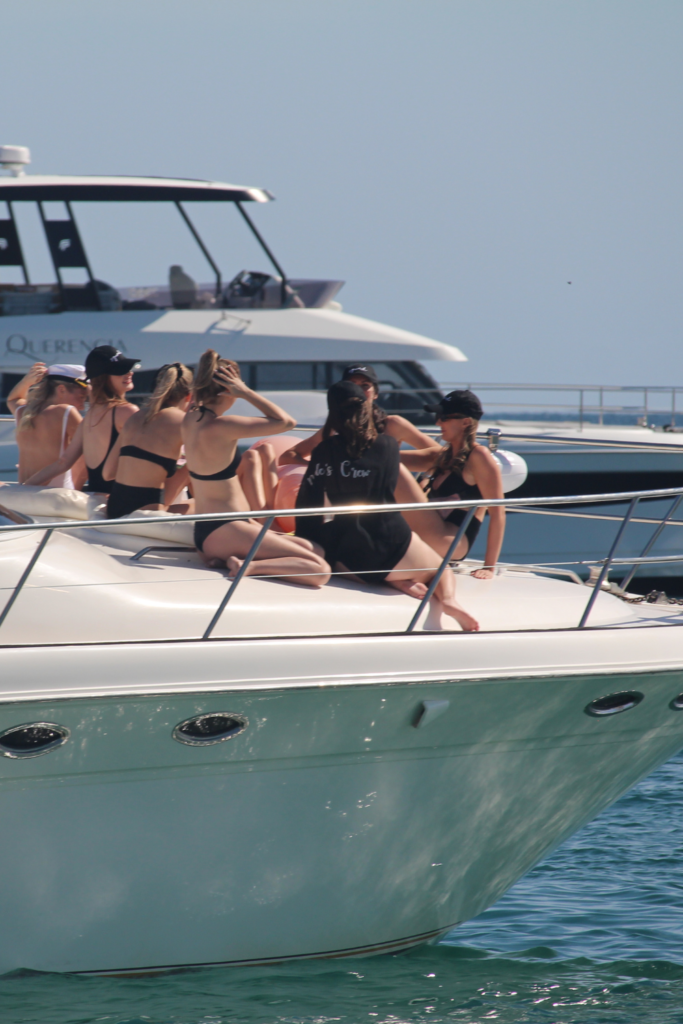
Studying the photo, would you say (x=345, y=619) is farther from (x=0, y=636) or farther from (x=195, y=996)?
(x=195, y=996)

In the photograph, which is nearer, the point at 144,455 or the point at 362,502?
the point at 362,502

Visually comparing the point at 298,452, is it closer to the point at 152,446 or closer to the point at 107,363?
the point at 152,446

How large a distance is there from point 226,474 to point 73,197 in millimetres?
8253

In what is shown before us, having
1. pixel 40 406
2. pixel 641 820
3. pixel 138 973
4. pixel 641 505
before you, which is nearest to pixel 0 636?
pixel 138 973

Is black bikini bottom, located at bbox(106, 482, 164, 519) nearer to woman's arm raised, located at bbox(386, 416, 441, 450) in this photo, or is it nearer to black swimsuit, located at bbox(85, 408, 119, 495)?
black swimsuit, located at bbox(85, 408, 119, 495)

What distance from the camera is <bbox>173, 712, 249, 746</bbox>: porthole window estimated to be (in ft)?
12.6

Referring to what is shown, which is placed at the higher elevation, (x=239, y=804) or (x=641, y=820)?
(x=239, y=804)

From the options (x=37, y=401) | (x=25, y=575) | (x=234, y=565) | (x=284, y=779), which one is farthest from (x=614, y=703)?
(x=37, y=401)

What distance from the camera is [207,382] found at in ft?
13.9

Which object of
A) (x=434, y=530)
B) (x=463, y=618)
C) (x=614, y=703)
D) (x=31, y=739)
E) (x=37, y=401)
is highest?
(x=37, y=401)

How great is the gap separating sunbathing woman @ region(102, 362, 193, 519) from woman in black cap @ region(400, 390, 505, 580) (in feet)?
3.44

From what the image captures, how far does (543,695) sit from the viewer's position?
13.8ft

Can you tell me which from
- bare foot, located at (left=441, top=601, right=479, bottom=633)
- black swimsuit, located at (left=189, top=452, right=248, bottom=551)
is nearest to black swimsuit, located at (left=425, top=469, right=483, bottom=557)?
bare foot, located at (left=441, top=601, right=479, bottom=633)

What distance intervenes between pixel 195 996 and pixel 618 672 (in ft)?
6.98
